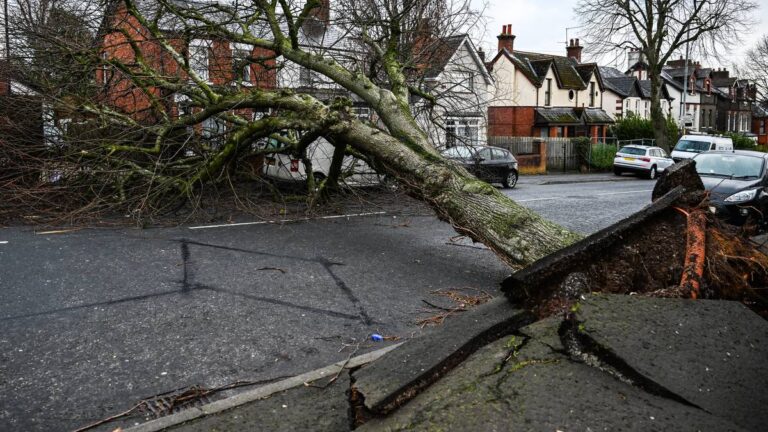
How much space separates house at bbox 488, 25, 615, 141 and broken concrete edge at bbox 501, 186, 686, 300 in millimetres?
37167

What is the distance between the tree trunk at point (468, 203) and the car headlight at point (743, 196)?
6.02 metres

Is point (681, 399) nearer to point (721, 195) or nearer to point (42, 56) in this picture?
point (721, 195)

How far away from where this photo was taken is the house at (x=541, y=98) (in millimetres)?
41344

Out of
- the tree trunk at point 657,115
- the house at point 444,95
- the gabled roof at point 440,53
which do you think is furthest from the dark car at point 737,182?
the tree trunk at point 657,115

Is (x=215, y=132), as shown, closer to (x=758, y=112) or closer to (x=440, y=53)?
Result: (x=440, y=53)

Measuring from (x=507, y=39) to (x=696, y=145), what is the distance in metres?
15.5

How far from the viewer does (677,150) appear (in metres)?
31.8

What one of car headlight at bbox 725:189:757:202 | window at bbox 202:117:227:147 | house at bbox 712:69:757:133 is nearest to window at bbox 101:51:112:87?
window at bbox 202:117:227:147

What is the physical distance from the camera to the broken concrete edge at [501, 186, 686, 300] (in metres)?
3.25

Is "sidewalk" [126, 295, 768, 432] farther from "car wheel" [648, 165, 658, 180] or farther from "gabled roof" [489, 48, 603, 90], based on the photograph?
"gabled roof" [489, 48, 603, 90]

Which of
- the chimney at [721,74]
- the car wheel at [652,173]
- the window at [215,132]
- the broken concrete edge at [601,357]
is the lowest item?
the car wheel at [652,173]

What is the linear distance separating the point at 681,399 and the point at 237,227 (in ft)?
27.7

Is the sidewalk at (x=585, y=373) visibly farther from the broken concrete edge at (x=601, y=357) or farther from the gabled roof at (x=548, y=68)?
the gabled roof at (x=548, y=68)

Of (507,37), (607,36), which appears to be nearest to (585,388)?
(607,36)
